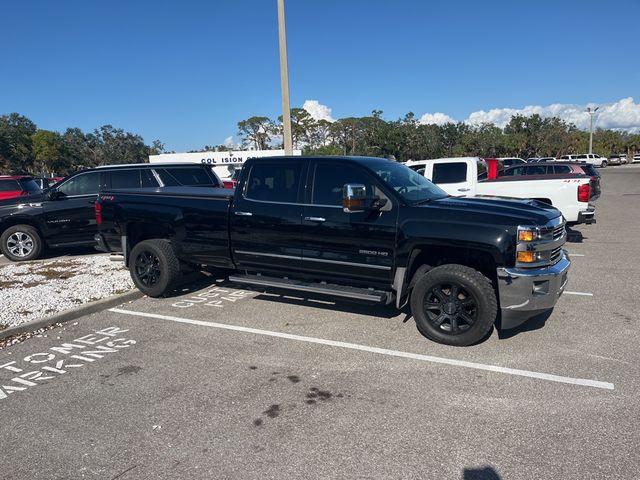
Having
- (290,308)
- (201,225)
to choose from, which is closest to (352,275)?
(290,308)

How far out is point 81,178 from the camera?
10164 millimetres

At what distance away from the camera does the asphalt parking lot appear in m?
3.05

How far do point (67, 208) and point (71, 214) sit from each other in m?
0.15

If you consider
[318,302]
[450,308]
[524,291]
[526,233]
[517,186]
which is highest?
[517,186]

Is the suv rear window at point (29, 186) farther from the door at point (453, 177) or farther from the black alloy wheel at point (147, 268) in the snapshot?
the door at point (453, 177)

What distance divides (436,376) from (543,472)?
1418 mm

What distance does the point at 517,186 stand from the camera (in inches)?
453

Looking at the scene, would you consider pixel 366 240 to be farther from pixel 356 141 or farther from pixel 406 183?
pixel 356 141

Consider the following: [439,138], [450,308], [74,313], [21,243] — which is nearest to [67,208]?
[21,243]

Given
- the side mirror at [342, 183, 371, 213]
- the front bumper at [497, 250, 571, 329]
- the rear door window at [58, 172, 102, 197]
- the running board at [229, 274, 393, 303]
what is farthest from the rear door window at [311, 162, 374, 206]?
the rear door window at [58, 172, 102, 197]

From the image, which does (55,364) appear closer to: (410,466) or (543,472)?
(410,466)

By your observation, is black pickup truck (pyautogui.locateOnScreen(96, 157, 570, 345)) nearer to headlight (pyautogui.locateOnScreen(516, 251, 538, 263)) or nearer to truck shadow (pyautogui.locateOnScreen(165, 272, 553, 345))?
headlight (pyautogui.locateOnScreen(516, 251, 538, 263))

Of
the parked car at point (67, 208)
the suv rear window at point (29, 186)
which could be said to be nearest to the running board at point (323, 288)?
the parked car at point (67, 208)

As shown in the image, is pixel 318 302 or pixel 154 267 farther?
pixel 154 267
